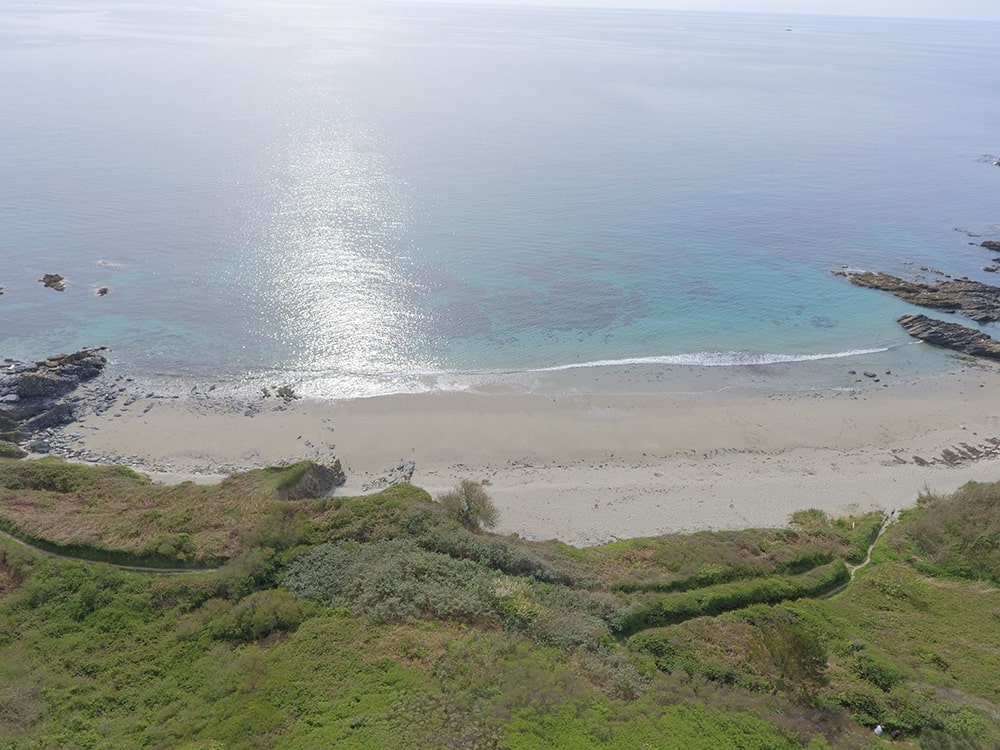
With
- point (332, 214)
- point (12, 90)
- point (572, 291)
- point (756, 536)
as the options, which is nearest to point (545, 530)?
point (756, 536)

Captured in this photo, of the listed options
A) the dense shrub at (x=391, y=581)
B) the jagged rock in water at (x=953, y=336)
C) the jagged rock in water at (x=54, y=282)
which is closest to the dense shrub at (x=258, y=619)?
the dense shrub at (x=391, y=581)

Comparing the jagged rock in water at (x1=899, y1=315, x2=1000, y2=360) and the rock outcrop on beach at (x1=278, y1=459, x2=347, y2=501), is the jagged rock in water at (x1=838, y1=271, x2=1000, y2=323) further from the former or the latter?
the rock outcrop on beach at (x1=278, y1=459, x2=347, y2=501)

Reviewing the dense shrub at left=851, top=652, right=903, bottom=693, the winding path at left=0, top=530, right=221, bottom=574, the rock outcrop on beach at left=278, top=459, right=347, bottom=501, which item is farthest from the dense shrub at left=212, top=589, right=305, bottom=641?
the dense shrub at left=851, top=652, right=903, bottom=693

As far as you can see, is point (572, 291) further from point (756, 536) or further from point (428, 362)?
point (756, 536)

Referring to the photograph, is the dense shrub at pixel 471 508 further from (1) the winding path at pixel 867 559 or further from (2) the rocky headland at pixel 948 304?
(2) the rocky headland at pixel 948 304

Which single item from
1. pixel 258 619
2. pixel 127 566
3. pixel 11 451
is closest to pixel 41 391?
pixel 11 451

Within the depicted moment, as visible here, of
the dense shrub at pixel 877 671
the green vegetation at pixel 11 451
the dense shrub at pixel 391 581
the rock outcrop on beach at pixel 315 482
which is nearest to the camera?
the dense shrub at pixel 877 671
